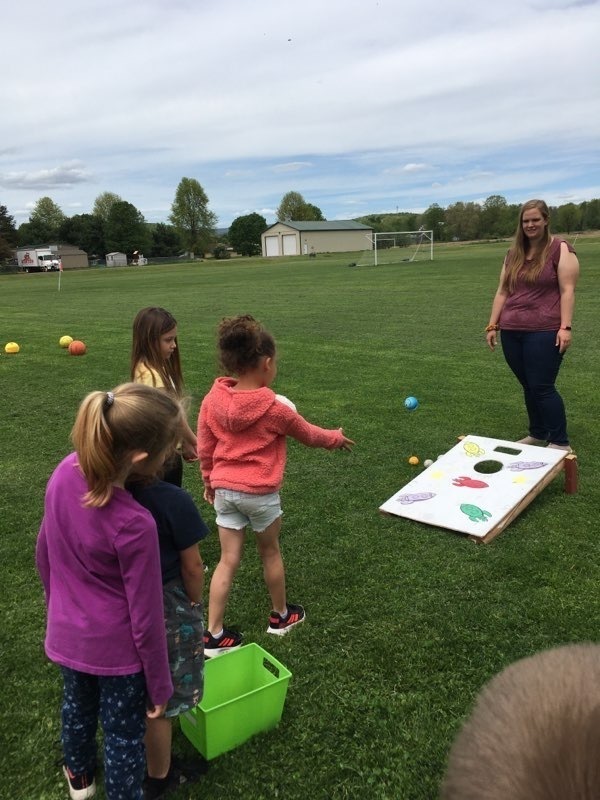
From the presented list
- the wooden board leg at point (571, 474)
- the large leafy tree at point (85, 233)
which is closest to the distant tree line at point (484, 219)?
the large leafy tree at point (85, 233)

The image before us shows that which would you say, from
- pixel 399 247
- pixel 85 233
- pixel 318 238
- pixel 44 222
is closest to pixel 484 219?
pixel 318 238

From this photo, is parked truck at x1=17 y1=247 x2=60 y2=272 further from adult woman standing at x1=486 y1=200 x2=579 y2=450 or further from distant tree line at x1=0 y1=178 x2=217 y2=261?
adult woman standing at x1=486 y1=200 x2=579 y2=450

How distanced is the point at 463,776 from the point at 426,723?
2146mm

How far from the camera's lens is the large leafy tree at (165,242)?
99.2 m

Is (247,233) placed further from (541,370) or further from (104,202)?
(541,370)

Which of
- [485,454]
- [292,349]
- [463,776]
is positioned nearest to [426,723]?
[463,776]

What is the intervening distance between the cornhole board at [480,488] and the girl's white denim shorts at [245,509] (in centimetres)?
167

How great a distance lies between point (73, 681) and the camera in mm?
2148

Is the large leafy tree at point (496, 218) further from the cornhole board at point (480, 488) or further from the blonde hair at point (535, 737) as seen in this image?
the blonde hair at point (535, 737)

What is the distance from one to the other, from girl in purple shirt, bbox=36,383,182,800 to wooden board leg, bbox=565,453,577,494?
12.0 ft

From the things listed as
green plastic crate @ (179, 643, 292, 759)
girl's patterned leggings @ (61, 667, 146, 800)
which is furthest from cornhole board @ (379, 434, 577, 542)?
girl's patterned leggings @ (61, 667, 146, 800)

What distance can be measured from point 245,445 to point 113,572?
1.19 metres

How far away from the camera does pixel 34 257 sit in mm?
83750

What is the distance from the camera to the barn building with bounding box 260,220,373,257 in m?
88.6
